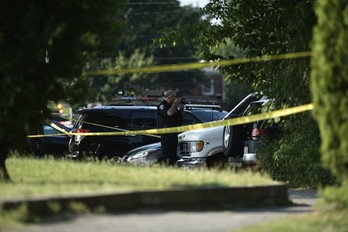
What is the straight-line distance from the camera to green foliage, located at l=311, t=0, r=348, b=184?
10336 millimetres

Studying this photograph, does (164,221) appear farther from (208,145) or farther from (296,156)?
(208,145)

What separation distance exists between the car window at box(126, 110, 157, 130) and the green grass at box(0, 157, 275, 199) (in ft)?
30.6

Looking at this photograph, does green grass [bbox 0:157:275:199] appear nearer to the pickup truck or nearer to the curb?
the curb

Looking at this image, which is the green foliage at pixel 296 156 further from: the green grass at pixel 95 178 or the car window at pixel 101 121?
the car window at pixel 101 121

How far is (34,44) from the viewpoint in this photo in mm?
11461

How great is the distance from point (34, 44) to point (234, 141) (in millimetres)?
7904

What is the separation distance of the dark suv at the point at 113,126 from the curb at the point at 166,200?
416 inches

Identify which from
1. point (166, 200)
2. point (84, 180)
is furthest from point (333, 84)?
point (84, 180)

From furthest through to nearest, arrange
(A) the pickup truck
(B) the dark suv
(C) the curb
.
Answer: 1. (B) the dark suv
2. (A) the pickup truck
3. (C) the curb

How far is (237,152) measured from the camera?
18719 millimetres

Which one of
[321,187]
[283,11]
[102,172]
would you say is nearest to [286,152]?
[321,187]

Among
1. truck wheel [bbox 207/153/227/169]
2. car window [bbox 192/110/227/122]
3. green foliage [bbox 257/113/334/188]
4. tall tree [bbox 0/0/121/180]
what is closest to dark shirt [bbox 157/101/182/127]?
truck wheel [bbox 207/153/227/169]

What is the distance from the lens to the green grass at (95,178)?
10525 millimetres

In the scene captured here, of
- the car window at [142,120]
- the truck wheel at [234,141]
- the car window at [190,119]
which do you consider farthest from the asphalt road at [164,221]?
the car window at [142,120]
